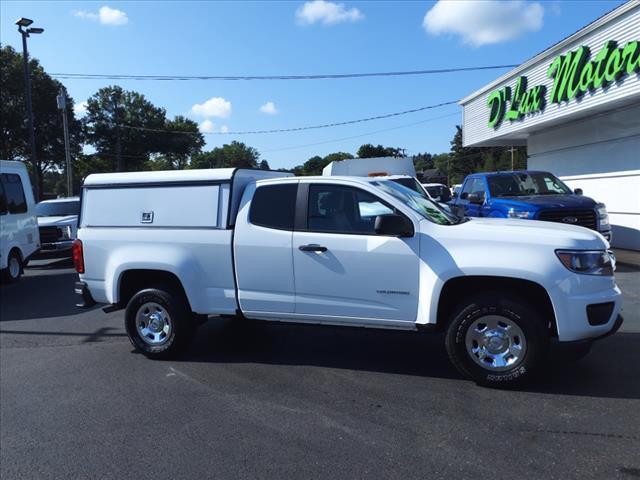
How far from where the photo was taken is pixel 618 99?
457 inches

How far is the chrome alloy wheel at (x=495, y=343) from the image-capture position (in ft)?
14.0

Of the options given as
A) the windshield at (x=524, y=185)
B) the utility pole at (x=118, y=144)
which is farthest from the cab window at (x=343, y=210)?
the utility pole at (x=118, y=144)

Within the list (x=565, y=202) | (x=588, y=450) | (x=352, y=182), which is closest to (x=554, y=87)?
(x=565, y=202)

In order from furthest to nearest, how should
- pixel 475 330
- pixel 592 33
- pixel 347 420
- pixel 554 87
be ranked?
pixel 554 87 < pixel 592 33 < pixel 475 330 < pixel 347 420

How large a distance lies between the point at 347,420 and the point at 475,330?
136cm

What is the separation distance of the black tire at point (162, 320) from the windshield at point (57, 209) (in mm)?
11099

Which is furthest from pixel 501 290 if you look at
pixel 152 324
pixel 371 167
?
pixel 371 167

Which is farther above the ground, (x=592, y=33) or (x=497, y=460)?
(x=592, y=33)

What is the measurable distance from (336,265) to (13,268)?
9683 millimetres

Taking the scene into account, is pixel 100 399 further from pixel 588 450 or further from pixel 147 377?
pixel 588 450

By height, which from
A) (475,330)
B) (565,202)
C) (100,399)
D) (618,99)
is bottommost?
(100,399)

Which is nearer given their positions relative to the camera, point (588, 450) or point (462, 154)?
point (588, 450)

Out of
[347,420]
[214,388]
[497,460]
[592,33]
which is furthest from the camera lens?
[592,33]

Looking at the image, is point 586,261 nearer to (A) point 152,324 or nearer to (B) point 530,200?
(A) point 152,324
